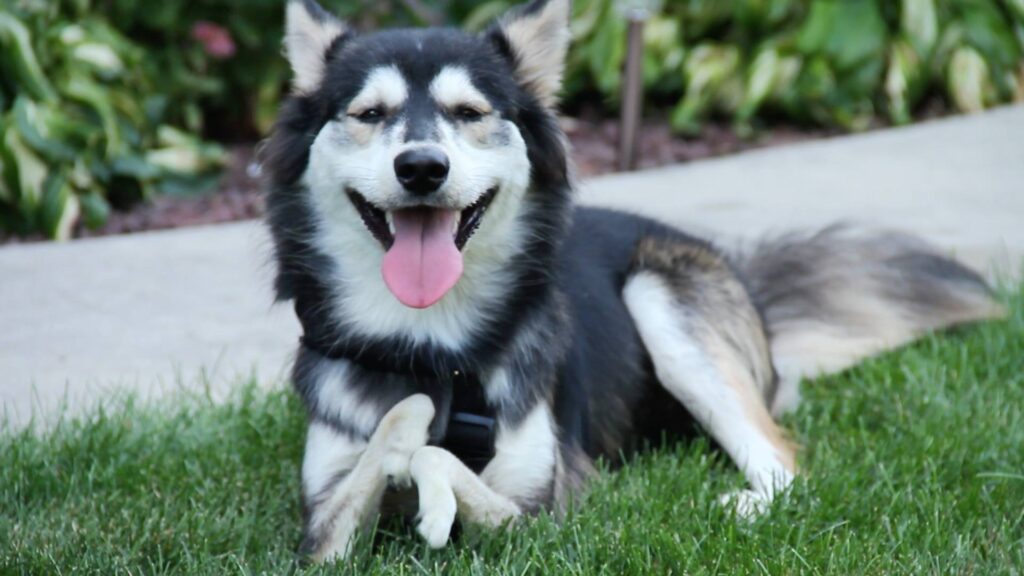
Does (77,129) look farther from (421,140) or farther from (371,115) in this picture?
(421,140)

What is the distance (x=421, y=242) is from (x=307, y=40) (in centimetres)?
71

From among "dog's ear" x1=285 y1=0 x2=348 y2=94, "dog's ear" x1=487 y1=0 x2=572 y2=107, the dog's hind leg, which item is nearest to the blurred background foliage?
"dog's ear" x1=285 y1=0 x2=348 y2=94

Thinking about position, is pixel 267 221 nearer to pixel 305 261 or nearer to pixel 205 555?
pixel 305 261

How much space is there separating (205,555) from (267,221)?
2.99 feet

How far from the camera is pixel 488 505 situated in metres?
3.20

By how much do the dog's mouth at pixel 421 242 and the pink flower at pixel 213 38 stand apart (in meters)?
3.90

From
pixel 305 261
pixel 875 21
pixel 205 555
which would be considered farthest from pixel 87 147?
pixel 875 21

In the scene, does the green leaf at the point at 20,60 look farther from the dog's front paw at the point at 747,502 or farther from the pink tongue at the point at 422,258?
the dog's front paw at the point at 747,502

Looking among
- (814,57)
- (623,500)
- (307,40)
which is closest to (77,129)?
(307,40)

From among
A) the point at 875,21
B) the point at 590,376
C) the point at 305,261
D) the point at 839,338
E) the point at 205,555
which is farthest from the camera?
the point at 875,21

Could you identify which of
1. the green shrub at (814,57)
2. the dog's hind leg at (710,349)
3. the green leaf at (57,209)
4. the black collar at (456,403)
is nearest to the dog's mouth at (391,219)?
the black collar at (456,403)

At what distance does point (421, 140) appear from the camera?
3.21 meters

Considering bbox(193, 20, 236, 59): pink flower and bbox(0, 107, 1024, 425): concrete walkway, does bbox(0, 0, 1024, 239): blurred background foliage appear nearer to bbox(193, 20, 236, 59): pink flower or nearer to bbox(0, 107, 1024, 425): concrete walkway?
bbox(193, 20, 236, 59): pink flower

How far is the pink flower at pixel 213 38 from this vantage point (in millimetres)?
6961
